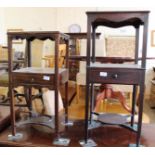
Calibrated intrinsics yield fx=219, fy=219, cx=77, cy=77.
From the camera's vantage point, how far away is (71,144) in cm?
158

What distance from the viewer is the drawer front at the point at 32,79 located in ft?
5.02

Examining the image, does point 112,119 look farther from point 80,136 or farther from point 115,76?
point 115,76

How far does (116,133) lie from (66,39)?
2.90 ft

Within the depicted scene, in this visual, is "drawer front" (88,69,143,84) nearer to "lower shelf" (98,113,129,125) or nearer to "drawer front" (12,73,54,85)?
"drawer front" (12,73,54,85)

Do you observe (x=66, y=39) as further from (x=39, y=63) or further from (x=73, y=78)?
(x=73, y=78)

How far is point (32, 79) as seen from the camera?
61.4 inches

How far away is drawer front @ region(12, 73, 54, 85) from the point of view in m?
1.53

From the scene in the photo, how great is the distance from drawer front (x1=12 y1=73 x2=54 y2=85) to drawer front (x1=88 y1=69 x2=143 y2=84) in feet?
0.97

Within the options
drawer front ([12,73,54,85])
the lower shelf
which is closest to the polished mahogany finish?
the lower shelf

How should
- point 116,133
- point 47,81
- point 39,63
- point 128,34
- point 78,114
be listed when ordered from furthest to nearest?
1. point 128,34
2. point 78,114
3. point 39,63
4. point 116,133
5. point 47,81

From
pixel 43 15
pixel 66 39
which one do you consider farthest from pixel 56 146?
pixel 43 15

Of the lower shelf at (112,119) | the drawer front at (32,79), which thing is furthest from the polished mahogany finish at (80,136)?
the drawer front at (32,79)

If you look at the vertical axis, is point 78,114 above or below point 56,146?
below

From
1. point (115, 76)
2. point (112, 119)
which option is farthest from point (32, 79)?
point (112, 119)
